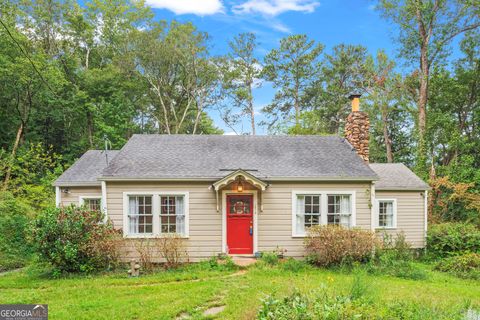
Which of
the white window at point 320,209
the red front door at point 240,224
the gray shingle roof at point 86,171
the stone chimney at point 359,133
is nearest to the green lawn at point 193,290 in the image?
the red front door at point 240,224

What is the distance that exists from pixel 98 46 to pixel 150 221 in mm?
21497

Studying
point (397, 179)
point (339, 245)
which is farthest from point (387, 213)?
point (339, 245)

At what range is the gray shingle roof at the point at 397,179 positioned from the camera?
12.3 metres

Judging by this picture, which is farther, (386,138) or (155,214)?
(386,138)

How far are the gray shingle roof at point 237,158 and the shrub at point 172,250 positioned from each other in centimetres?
196

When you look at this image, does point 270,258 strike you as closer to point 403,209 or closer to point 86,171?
point 403,209

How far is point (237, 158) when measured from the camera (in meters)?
10.8

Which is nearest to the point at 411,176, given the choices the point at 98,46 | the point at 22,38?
the point at 22,38

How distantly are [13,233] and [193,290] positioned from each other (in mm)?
8868

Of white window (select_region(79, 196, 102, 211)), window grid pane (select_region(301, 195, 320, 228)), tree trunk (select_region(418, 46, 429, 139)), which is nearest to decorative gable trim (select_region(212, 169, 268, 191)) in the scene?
window grid pane (select_region(301, 195, 320, 228))

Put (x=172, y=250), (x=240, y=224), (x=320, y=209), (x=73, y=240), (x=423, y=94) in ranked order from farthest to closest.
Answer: (x=423, y=94), (x=320, y=209), (x=240, y=224), (x=172, y=250), (x=73, y=240)

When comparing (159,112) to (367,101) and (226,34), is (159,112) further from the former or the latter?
(367,101)

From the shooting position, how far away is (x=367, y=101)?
78.4ft

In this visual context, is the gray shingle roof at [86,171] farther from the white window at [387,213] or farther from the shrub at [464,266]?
the shrub at [464,266]
